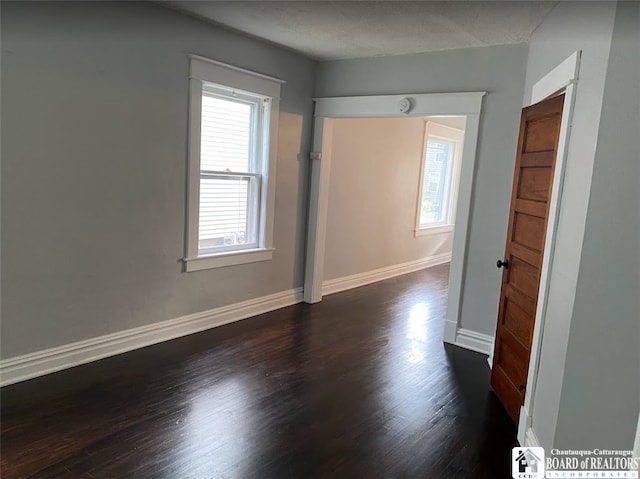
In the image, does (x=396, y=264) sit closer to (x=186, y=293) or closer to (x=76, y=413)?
(x=186, y=293)

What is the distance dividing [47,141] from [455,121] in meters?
6.39

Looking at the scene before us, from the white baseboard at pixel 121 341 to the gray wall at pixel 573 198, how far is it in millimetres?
2620

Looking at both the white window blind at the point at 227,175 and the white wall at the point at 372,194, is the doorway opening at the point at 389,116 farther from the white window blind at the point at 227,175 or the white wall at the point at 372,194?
the white window blind at the point at 227,175

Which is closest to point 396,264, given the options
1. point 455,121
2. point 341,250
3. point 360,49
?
point 341,250

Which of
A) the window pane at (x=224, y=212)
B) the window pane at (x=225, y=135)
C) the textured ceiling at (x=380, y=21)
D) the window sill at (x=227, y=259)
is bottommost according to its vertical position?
the window sill at (x=227, y=259)

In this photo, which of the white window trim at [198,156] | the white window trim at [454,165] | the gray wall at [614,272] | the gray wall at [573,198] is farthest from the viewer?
the white window trim at [454,165]

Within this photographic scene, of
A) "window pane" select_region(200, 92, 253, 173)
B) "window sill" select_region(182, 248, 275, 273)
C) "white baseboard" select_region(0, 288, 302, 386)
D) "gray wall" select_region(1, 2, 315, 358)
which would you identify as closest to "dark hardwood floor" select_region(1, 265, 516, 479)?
"white baseboard" select_region(0, 288, 302, 386)

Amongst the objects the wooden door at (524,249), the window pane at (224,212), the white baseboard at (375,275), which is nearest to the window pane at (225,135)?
the window pane at (224,212)

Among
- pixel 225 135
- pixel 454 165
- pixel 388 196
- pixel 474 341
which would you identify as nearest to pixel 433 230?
pixel 454 165

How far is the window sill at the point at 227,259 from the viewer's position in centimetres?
367

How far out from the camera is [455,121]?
754cm

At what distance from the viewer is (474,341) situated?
12.3 feet

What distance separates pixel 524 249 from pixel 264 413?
Result: 1809 millimetres

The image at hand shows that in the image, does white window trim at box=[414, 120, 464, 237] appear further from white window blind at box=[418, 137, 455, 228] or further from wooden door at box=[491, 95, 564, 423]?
wooden door at box=[491, 95, 564, 423]
